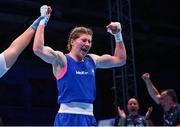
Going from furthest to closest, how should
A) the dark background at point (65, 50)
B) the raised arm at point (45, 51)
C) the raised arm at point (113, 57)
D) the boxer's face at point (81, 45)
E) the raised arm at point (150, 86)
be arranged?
the dark background at point (65, 50), the raised arm at point (150, 86), the raised arm at point (113, 57), the boxer's face at point (81, 45), the raised arm at point (45, 51)

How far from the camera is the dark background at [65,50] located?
37.7 feet

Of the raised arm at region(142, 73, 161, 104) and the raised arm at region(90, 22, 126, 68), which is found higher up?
the raised arm at region(90, 22, 126, 68)

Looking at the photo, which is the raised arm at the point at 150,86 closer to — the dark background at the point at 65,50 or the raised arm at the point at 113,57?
the raised arm at the point at 113,57

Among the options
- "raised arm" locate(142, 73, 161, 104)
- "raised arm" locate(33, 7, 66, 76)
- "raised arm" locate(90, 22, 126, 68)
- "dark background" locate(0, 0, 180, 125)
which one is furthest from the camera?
"dark background" locate(0, 0, 180, 125)

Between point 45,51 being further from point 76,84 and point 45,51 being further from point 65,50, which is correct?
point 65,50

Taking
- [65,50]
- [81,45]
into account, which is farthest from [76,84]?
[65,50]

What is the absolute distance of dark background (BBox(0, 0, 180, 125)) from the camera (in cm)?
1150

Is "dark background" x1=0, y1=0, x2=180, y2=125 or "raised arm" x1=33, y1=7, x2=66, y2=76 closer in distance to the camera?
"raised arm" x1=33, y1=7, x2=66, y2=76

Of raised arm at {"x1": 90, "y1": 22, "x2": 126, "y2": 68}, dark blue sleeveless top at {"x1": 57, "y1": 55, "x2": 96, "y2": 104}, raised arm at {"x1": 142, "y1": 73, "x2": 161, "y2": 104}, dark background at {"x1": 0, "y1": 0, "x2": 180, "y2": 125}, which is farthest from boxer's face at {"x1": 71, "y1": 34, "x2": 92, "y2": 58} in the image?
dark background at {"x1": 0, "y1": 0, "x2": 180, "y2": 125}

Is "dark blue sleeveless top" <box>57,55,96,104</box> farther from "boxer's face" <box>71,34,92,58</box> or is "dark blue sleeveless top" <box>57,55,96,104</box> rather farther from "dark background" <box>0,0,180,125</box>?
"dark background" <box>0,0,180,125</box>

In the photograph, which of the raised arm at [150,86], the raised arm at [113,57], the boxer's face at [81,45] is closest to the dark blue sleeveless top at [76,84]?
the boxer's face at [81,45]

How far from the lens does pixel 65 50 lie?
44.3ft

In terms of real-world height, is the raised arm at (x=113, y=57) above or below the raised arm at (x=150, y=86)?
above

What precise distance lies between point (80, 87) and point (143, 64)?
11.8m
